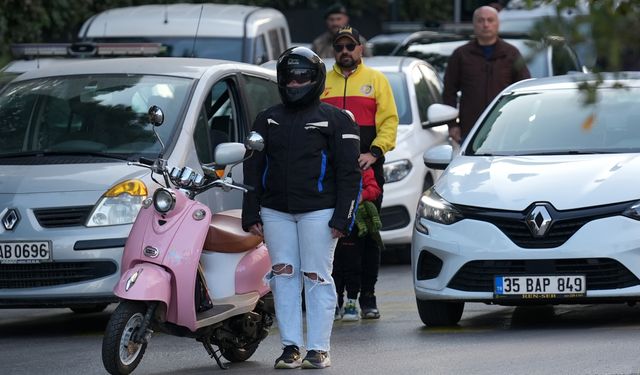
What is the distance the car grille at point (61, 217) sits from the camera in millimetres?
9500

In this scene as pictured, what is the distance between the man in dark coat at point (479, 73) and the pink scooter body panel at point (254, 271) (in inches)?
212

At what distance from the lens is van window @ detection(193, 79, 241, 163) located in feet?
33.8

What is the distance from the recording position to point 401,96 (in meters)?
14.5

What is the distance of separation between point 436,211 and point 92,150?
7.42 feet

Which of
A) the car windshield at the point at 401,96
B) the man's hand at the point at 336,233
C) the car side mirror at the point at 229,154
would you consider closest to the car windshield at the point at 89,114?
the car side mirror at the point at 229,154

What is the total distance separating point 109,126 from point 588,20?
268 inches

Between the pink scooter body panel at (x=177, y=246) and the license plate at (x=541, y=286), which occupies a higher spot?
the pink scooter body panel at (x=177, y=246)

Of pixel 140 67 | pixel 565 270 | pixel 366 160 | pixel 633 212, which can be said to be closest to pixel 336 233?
pixel 565 270

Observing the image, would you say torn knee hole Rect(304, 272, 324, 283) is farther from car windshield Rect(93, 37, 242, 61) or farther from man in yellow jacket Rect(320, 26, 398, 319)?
car windshield Rect(93, 37, 242, 61)

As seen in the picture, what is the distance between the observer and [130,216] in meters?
9.50

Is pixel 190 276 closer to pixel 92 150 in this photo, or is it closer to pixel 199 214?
pixel 199 214

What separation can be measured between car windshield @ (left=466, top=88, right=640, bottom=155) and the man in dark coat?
2801 mm

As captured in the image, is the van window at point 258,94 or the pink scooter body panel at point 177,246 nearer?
the pink scooter body panel at point 177,246

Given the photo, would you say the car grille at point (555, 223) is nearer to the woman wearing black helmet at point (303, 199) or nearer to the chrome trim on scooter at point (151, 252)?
the woman wearing black helmet at point (303, 199)
